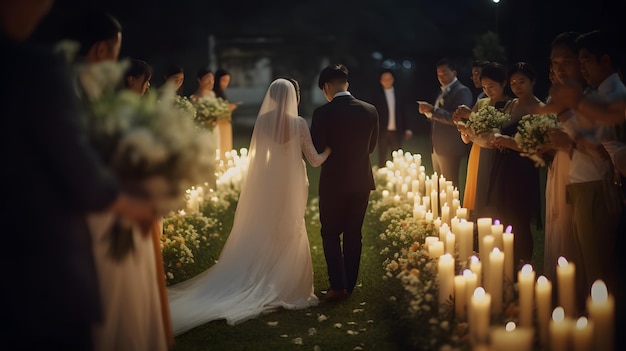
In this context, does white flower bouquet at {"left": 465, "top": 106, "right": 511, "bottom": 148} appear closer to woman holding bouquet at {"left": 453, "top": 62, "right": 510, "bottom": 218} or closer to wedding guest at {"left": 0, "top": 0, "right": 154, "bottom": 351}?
woman holding bouquet at {"left": 453, "top": 62, "right": 510, "bottom": 218}

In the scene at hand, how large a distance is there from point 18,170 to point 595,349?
2647 mm

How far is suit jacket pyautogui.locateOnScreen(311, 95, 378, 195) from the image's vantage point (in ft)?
20.5

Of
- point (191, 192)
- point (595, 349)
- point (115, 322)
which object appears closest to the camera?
point (595, 349)

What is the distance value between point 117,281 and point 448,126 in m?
6.11

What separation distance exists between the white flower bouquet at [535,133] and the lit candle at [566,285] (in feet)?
5.85

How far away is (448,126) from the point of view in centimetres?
888

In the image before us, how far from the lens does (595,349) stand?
3225 mm

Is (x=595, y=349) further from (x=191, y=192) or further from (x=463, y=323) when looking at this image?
(x=191, y=192)

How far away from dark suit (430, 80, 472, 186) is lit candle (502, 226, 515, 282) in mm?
4086

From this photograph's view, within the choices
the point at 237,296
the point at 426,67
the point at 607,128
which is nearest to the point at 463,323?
the point at 607,128

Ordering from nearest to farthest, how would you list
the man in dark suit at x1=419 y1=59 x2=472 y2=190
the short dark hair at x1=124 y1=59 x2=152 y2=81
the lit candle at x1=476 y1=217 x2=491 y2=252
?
the lit candle at x1=476 y1=217 x2=491 y2=252 < the short dark hair at x1=124 y1=59 x2=152 y2=81 < the man in dark suit at x1=419 y1=59 x2=472 y2=190

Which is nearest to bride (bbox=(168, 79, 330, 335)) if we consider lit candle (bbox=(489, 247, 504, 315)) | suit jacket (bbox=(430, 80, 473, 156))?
lit candle (bbox=(489, 247, 504, 315))

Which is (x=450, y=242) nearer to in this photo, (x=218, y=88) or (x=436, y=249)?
(x=436, y=249)

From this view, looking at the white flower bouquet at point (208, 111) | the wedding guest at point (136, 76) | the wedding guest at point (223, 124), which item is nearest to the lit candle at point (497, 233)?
the wedding guest at point (136, 76)
